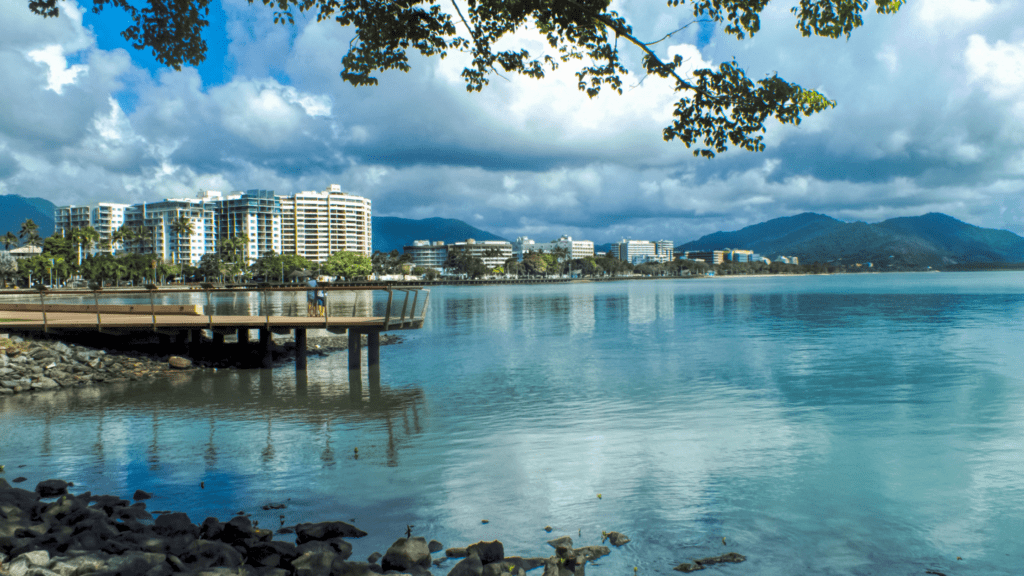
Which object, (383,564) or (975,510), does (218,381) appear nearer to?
(383,564)

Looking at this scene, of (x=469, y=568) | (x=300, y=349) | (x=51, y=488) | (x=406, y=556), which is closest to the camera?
Answer: (x=469, y=568)

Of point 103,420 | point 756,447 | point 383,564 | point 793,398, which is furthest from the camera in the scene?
point 793,398

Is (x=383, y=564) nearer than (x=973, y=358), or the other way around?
(x=383, y=564)

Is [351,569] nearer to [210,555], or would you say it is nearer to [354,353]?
[210,555]

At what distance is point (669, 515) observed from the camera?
925 cm

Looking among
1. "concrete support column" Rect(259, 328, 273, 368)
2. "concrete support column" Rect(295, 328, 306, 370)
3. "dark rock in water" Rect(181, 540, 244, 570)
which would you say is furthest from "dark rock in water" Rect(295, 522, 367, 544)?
"concrete support column" Rect(259, 328, 273, 368)

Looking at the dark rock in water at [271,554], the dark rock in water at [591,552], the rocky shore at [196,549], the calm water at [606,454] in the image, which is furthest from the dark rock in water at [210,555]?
the dark rock in water at [591,552]

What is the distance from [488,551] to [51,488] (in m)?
7.53

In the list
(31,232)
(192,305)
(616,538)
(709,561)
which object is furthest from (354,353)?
(31,232)

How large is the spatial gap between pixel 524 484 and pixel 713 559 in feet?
11.8

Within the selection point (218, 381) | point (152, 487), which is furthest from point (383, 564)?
point (218, 381)

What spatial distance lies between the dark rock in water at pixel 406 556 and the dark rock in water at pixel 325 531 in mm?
1025

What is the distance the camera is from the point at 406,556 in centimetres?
732

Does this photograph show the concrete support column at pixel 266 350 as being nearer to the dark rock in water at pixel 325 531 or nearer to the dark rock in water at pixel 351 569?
the dark rock in water at pixel 325 531
